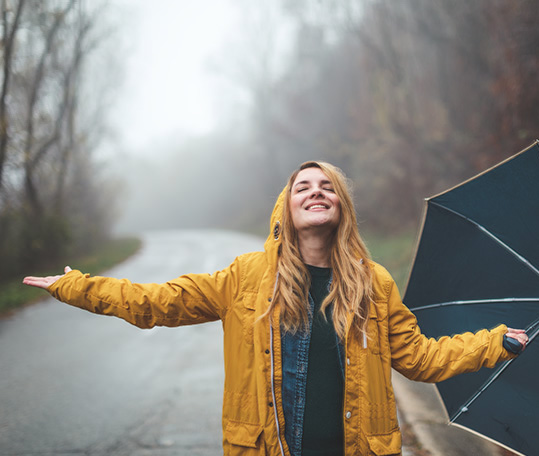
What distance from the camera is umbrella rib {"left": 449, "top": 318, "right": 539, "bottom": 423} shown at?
224 cm

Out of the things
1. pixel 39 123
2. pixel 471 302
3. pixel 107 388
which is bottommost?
pixel 107 388

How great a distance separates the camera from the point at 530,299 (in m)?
2.29

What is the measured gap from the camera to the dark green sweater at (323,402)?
6.55ft

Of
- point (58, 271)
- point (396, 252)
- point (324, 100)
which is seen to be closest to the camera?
point (396, 252)

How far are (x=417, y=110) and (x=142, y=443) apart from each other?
43.8ft

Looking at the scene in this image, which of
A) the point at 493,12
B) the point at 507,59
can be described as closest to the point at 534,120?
the point at 507,59

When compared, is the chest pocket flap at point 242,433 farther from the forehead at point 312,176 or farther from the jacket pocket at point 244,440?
the forehead at point 312,176

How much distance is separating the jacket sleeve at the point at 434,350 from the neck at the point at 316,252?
366mm

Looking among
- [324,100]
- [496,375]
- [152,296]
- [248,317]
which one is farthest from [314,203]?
[324,100]

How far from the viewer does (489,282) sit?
2.48 metres

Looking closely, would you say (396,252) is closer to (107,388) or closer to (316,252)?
A: (107,388)

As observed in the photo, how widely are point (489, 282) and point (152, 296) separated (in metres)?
1.87

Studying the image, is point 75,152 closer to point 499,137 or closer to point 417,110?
point 417,110

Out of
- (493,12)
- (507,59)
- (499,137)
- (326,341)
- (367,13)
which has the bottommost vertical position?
(326,341)
